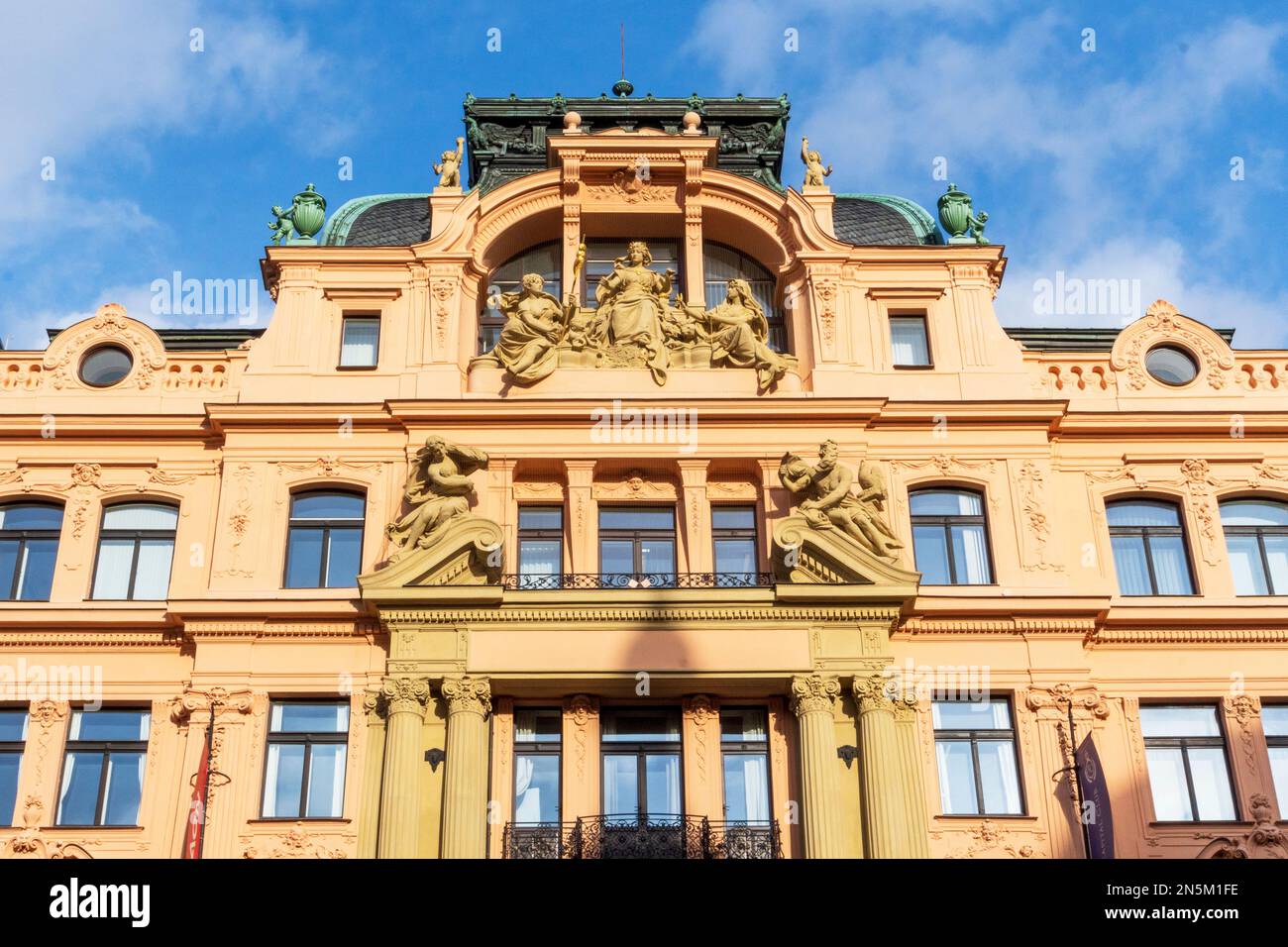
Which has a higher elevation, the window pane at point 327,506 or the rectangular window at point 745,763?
the window pane at point 327,506

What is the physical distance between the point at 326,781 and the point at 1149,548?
1450 cm

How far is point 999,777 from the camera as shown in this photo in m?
27.0

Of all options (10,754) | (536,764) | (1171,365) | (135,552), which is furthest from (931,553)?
(10,754)

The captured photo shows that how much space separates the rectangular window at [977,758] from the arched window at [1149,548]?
3.73 metres

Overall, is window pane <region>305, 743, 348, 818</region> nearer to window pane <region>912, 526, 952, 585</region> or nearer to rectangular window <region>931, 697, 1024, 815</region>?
rectangular window <region>931, 697, 1024, 815</region>

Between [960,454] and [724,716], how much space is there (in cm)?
642

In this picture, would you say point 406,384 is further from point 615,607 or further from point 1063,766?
point 1063,766

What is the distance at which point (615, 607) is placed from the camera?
27.2m

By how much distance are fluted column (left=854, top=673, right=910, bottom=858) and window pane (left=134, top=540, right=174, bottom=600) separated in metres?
11.8

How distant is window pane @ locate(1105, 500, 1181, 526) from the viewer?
29984 millimetres

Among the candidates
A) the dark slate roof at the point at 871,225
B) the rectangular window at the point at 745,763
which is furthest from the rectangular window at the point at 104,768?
the dark slate roof at the point at 871,225

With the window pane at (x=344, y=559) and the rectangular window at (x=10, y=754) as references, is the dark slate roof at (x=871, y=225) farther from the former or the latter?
the rectangular window at (x=10, y=754)

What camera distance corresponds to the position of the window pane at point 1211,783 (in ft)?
89.0
